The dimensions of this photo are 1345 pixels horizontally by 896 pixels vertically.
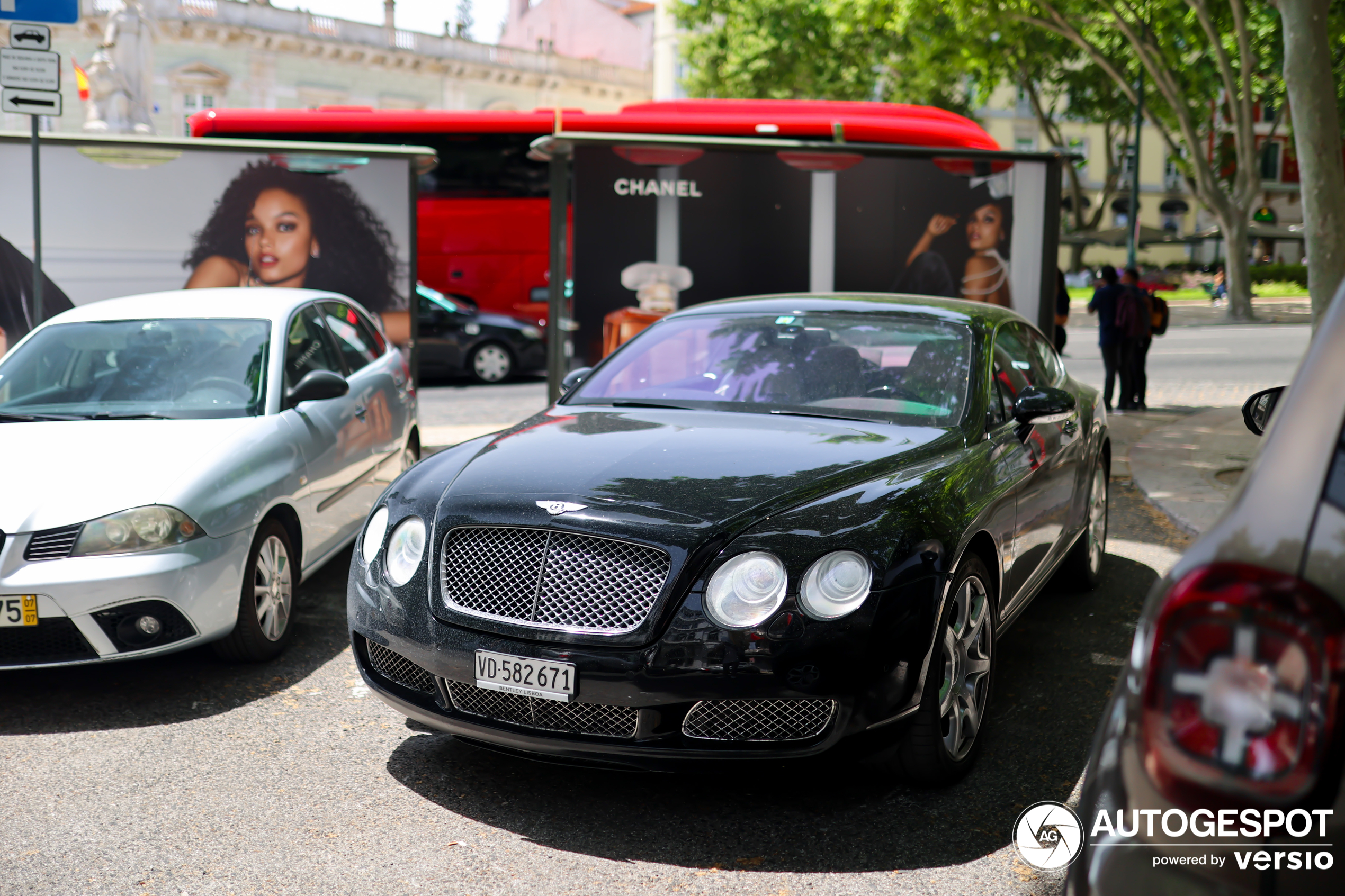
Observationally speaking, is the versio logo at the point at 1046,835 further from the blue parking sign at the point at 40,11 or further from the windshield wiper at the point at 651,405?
the blue parking sign at the point at 40,11

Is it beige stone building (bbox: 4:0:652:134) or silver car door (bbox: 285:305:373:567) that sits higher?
beige stone building (bbox: 4:0:652:134)

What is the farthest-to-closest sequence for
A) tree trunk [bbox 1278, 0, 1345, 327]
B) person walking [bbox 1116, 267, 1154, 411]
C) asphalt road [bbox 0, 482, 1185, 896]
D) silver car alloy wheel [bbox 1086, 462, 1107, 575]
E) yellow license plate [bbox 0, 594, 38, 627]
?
person walking [bbox 1116, 267, 1154, 411]
tree trunk [bbox 1278, 0, 1345, 327]
silver car alloy wheel [bbox 1086, 462, 1107, 575]
yellow license plate [bbox 0, 594, 38, 627]
asphalt road [bbox 0, 482, 1185, 896]

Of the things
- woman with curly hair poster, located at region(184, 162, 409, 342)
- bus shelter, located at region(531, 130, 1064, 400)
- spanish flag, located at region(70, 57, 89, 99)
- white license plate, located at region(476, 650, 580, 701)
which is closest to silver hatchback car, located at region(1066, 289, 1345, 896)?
white license plate, located at region(476, 650, 580, 701)

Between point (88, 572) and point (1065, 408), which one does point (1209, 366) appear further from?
point (88, 572)

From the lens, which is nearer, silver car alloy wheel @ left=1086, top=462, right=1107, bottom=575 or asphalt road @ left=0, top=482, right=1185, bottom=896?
asphalt road @ left=0, top=482, right=1185, bottom=896

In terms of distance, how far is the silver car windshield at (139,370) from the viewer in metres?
5.27

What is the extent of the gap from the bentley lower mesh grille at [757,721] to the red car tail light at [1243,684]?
66.2 inches

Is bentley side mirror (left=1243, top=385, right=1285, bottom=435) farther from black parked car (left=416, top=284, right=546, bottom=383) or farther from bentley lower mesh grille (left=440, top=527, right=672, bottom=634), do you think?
black parked car (left=416, top=284, right=546, bottom=383)

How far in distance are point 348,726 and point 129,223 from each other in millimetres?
6513

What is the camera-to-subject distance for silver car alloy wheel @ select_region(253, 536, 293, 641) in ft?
15.9

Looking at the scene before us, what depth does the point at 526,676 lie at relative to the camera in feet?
11.0

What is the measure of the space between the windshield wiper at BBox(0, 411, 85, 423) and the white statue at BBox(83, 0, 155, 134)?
22.8 metres

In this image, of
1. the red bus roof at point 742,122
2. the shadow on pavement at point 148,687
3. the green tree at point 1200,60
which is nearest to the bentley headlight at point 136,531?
the shadow on pavement at point 148,687

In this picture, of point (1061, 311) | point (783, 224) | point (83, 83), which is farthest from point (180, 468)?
point (83, 83)
